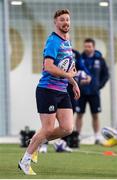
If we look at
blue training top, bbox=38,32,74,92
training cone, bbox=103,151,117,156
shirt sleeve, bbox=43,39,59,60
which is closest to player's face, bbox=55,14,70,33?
blue training top, bbox=38,32,74,92

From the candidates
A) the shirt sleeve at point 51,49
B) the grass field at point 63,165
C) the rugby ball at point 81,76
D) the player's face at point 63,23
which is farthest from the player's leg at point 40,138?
the rugby ball at point 81,76

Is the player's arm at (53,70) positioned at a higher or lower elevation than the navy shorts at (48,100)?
higher

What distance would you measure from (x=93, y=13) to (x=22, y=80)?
82.1 inches

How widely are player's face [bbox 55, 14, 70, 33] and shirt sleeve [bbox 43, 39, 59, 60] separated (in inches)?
8.1

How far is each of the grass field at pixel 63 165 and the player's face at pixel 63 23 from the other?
1.66m

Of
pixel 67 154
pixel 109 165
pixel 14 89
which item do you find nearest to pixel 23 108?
pixel 14 89

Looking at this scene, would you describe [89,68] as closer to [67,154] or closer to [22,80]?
[22,80]

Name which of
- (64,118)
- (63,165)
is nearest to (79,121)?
(63,165)

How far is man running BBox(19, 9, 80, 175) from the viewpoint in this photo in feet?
28.3

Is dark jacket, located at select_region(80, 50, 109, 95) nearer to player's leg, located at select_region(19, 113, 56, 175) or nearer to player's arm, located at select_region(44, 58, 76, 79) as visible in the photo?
player's leg, located at select_region(19, 113, 56, 175)

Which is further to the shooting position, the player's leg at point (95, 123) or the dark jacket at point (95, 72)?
the player's leg at point (95, 123)

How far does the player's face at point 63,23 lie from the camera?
879 cm

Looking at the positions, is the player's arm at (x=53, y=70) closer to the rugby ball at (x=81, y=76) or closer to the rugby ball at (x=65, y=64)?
the rugby ball at (x=65, y=64)

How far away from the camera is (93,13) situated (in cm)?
1631
